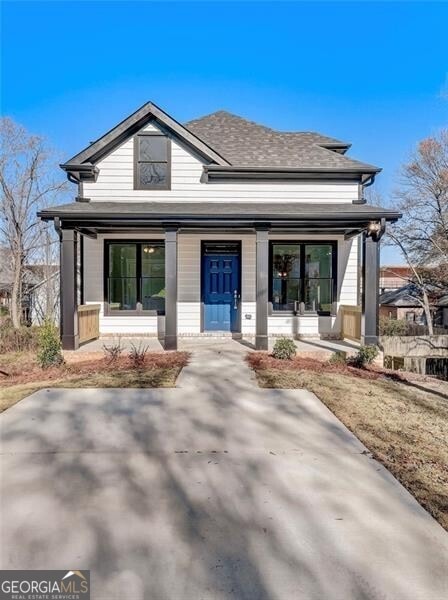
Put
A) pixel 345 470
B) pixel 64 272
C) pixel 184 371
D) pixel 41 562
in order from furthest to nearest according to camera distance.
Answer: pixel 64 272 < pixel 184 371 < pixel 345 470 < pixel 41 562

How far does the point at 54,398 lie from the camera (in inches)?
211

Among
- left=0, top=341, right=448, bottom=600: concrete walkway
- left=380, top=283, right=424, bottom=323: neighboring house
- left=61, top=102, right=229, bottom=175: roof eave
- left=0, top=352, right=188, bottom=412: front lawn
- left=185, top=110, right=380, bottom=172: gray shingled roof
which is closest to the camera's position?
left=0, top=341, right=448, bottom=600: concrete walkway

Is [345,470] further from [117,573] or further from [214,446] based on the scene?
[117,573]

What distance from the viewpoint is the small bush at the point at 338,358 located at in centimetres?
797

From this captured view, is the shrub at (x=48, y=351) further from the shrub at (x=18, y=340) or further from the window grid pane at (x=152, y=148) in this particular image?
the window grid pane at (x=152, y=148)

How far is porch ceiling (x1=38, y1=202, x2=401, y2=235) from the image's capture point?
8477mm

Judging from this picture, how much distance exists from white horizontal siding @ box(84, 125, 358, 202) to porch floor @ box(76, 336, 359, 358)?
4001 millimetres

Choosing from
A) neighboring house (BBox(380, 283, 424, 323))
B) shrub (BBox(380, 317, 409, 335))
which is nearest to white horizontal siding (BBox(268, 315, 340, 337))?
shrub (BBox(380, 317, 409, 335))

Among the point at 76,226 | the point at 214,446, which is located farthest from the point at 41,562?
the point at 76,226

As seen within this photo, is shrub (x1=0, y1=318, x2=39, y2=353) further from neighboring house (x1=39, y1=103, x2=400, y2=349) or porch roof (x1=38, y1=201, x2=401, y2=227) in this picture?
porch roof (x1=38, y1=201, x2=401, y2=227)

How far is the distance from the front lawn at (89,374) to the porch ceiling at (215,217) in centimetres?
311

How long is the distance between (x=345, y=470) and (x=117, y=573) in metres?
2.21

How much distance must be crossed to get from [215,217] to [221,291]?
9.05 ft

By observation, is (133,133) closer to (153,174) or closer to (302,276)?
(153,174)
